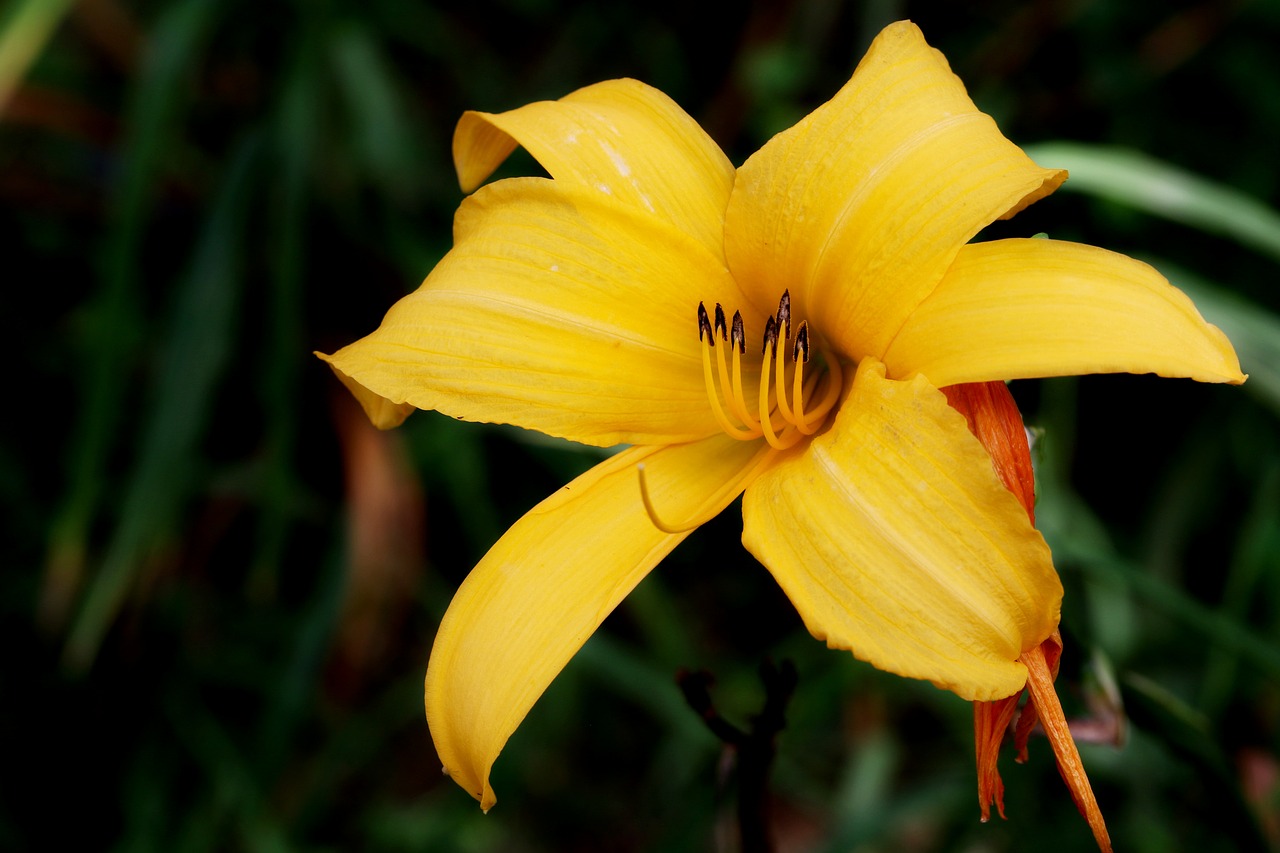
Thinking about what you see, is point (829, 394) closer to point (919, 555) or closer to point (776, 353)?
point (776, 353)

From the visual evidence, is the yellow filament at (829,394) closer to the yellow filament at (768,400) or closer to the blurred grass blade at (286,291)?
the yellow filament at (768,400)

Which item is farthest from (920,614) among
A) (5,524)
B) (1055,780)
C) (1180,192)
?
(5,524)

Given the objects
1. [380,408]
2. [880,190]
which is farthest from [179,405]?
[880,190]

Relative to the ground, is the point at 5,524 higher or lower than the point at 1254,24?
lower

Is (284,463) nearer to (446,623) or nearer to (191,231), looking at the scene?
(191,231)

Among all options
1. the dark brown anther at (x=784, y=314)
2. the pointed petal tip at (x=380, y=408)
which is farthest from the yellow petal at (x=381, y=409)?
the dark brown anther at (x=784, y=314)

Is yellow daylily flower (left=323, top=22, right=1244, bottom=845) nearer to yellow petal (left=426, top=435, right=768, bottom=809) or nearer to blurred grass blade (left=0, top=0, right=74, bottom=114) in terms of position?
yellow petal (left=426, top=435, right=768, bottom=809)
